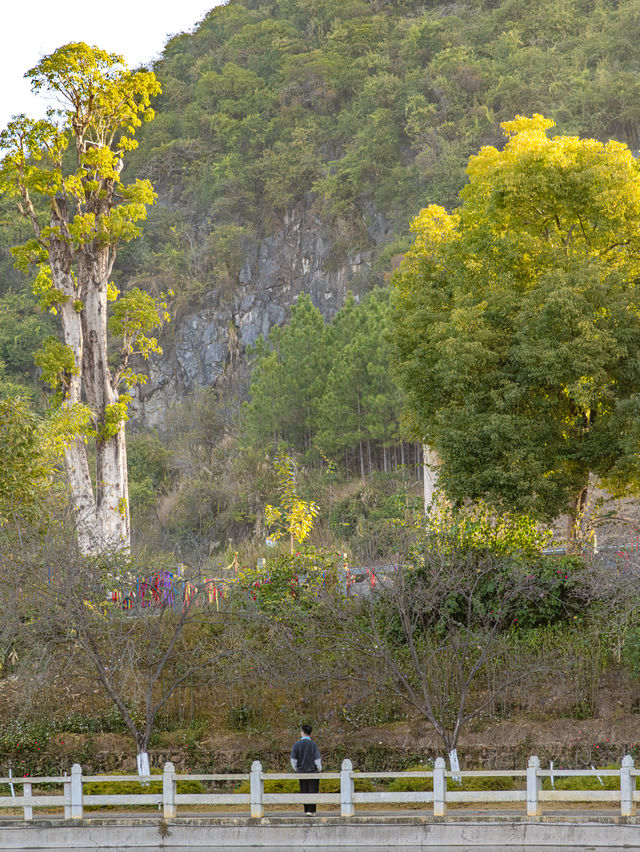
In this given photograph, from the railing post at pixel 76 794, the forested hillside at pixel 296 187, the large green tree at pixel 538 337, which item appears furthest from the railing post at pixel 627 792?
the forested hillside at pixel 296 187

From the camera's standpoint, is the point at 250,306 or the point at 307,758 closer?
the point at 307,758

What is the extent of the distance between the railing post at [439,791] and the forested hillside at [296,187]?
98.9 ft

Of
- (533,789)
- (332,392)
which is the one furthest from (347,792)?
(332,392)

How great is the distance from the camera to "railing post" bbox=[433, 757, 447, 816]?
15930 millimetres

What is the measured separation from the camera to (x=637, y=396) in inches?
987

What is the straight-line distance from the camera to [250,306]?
67562 mm

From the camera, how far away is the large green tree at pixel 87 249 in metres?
30.6

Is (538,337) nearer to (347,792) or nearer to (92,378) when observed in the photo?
(92,378)

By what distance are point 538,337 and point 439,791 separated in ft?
41.3

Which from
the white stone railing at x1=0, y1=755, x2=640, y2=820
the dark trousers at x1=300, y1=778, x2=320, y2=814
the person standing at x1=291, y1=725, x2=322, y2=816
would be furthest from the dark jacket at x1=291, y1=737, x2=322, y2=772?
the white stone railing at x1=0, y1=755, x2=640, y2=820

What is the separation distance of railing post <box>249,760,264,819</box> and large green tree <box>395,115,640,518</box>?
36.2ft

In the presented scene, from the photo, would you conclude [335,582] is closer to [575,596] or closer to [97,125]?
[575,596]

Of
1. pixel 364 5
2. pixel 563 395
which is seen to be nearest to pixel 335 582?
pixel 563 395

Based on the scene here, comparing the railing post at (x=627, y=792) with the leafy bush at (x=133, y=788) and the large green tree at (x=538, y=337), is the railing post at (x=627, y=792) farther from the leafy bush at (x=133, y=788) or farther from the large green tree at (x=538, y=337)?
the large green tree at (x=538, y=337)
